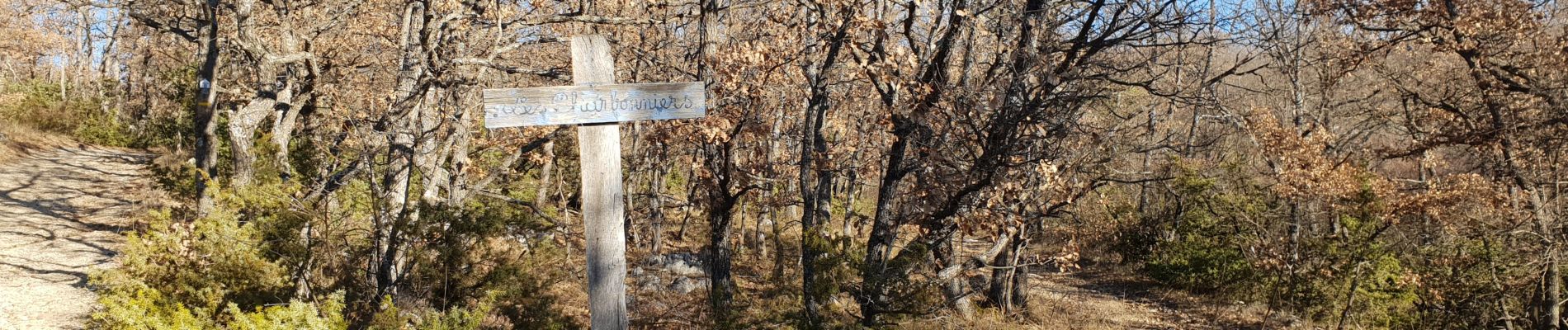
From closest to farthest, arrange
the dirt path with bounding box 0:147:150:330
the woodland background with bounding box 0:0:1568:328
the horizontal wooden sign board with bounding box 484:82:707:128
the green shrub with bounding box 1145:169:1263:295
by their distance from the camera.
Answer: the horizontal wooden sign board with bounding box 484:82:707:128 → the woodland background with bounding box 0:0:1568:328 → the dirt path with bounding box 0:147:150:330 → the green shrub with bounding box 1145:169:1263:295

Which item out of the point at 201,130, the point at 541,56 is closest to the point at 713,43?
the point at 201,130

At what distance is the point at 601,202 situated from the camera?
3525mm

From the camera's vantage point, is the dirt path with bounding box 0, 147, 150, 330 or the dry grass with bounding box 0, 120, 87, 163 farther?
the dry grass with bounding box 0, 120, 87, 163

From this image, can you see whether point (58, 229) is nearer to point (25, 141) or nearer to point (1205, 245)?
point (25, 141)

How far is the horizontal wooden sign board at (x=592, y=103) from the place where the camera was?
11.0 ft

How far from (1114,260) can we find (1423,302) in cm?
628

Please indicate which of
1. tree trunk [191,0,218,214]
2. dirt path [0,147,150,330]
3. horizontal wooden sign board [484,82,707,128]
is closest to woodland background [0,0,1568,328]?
tree trunk [191,0,218,214]

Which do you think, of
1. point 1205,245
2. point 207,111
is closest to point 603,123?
point 207,111

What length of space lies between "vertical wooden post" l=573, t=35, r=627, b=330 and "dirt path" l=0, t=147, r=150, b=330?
5110 mm

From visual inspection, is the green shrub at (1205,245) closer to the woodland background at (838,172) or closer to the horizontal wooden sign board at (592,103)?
the woodland background at (838,172)

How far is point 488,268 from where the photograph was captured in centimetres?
605

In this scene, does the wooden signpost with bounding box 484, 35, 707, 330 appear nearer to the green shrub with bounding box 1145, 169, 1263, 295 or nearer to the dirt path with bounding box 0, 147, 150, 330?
the dirt path with bounding box 0, 147, 150, 330

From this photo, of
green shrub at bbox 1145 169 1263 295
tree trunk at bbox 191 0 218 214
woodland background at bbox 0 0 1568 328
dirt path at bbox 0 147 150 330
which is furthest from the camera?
green shrub at bbox 1145 169 1263 295

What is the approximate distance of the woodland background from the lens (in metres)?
5.96
